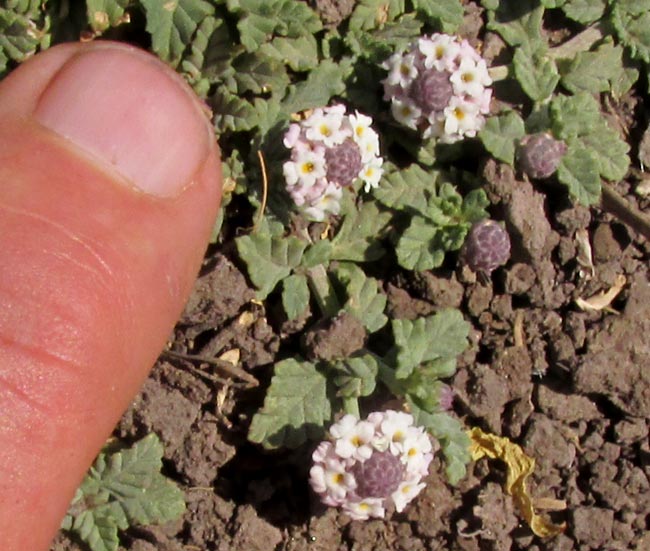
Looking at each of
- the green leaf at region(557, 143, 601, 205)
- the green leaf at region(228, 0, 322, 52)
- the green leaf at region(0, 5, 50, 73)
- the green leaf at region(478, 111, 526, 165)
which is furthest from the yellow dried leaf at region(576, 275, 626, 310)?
the green leaf at region(0, 5, 50, 73)

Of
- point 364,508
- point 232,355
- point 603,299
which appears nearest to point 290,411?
point 232,355

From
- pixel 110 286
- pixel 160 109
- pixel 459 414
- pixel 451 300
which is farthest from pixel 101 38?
pixel 459 414

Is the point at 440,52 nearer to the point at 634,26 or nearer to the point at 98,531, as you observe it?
the point at 634,26

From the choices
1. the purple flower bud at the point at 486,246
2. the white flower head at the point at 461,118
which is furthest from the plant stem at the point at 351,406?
the white flower head at the point at 461,118

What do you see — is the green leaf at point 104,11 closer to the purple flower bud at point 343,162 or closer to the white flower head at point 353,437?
the purple flower bud at point 343,162

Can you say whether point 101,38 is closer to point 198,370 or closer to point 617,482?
point 198,370

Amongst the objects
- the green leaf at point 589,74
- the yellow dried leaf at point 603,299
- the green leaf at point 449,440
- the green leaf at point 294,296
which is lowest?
the green leaf at point 449,440
